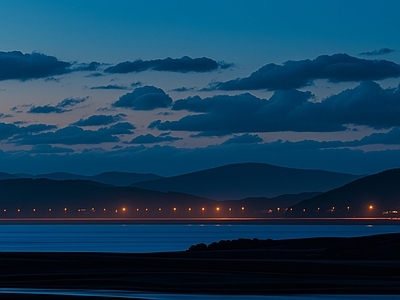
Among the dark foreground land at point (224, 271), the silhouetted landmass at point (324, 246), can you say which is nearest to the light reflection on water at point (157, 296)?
the dark foreground land at point (224, 271)

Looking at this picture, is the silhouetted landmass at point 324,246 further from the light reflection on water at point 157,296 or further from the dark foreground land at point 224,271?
the light reflection on water at point 157,296

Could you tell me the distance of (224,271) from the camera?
176 ft

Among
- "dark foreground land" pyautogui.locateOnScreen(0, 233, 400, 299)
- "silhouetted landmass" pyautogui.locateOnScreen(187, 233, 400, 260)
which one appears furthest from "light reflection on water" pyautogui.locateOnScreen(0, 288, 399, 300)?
"silhouetted landmass" pyautogui.locateOnScreen(187, 233, 400, 260)

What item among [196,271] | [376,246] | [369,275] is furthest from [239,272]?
[376,246]

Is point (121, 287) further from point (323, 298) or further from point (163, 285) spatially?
point (323, 298)

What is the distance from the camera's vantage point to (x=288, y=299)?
131ft

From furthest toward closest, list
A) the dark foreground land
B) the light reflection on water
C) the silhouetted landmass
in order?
the silhouetted landmass
the dark foreground land
the light reflection on water

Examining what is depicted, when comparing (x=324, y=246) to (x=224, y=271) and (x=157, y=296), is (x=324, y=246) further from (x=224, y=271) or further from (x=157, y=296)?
(x=157, y=296)

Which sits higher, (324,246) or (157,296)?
(324,246)

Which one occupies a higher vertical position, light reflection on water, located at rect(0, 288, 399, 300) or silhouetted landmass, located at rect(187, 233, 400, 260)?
silhouetted landmass, located at rect(187, 233, 400, 260)

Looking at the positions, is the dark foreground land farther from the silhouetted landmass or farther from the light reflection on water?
the light reflection on water

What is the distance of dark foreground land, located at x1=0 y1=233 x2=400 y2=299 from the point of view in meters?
44.7

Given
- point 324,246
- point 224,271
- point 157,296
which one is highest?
point 324,246

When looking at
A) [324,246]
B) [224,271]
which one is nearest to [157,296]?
[224,271]
